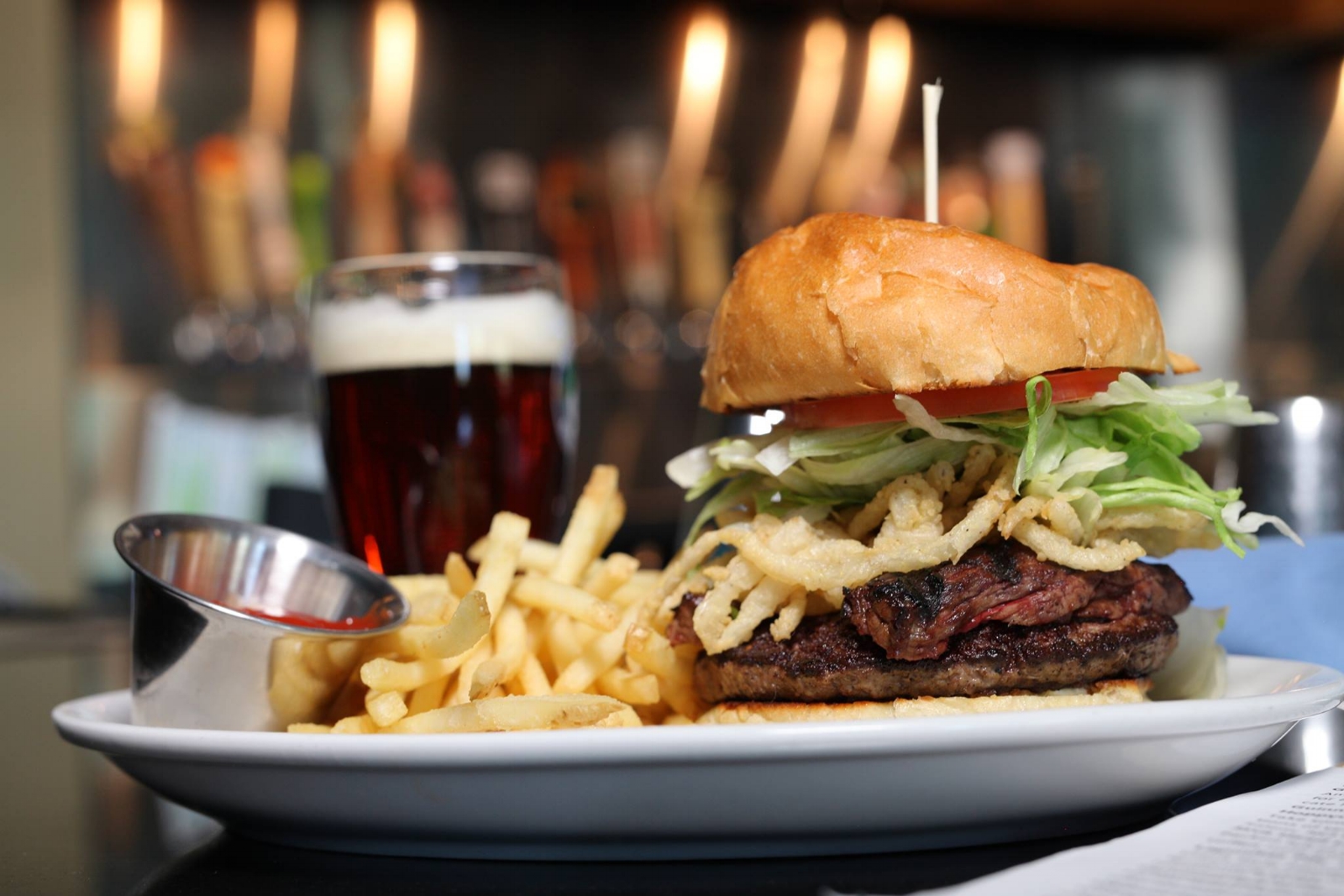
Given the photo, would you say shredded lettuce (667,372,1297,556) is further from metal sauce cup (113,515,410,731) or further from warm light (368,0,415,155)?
warm light (368,0,415,155)

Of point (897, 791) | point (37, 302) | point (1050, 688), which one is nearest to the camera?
point (897, 791)

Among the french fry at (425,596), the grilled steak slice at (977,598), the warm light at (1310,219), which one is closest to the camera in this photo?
the grilled steak slice at (977,598)

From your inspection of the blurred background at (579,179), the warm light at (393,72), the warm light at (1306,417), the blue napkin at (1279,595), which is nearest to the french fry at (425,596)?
A: the blue napkin at (1279,595)

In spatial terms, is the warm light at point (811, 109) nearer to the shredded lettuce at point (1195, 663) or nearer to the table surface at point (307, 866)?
the shredded lettuce at point (1195, 663)

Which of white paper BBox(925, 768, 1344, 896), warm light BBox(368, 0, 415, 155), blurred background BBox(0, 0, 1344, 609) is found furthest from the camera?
warm light BBox(368, 0, 415, 155)

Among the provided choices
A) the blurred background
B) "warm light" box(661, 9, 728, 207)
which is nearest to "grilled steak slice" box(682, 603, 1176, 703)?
the blurred background

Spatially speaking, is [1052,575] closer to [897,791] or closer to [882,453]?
[882,453]

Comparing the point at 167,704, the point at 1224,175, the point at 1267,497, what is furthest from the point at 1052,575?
the point at 1224,175
